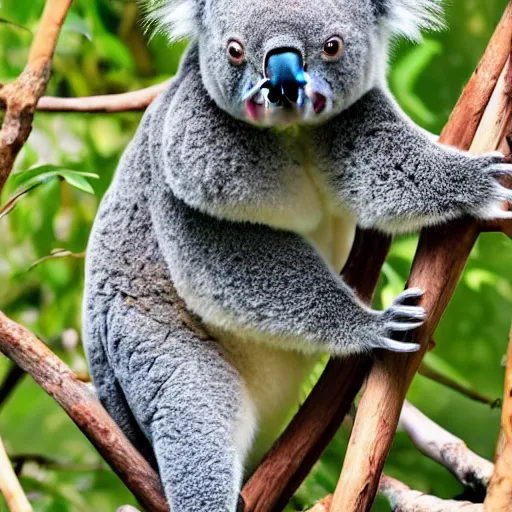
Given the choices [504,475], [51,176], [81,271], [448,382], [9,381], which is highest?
[51,176]

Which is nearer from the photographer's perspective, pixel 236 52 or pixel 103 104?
pixel 236 52

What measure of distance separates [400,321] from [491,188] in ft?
1.35

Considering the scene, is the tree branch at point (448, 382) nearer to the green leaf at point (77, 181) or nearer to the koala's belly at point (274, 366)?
the koala's belly at point (274, 366)

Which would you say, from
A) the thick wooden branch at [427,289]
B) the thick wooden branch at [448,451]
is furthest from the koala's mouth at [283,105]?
the thick wooden branch at [448,451]

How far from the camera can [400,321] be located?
2072mm

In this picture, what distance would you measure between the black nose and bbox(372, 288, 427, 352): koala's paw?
0.58m

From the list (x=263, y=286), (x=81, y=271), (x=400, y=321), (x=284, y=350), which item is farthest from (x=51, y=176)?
(x=81, y=271)

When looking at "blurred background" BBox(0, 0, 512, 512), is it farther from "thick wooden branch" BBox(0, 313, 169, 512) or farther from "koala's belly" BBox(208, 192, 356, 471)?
"thick wooden branch" BBox(0, 313, 169, 512)

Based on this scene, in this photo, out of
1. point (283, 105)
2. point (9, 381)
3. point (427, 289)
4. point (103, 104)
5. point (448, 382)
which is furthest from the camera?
point (9, 381)

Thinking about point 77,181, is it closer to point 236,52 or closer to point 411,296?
point 236,52

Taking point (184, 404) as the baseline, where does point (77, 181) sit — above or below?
above

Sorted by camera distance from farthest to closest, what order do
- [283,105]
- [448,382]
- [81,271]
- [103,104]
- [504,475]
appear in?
[81,271] → [448,382] → [103,104] → [283,105] → [504,475]

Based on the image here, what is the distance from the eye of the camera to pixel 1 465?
2.01 metres

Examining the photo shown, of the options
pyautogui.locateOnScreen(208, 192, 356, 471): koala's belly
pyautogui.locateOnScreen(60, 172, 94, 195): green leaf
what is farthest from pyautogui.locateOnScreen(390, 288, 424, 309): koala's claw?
pyautogui.locateOnScreen(60, 172, 94, 195): green leaf
